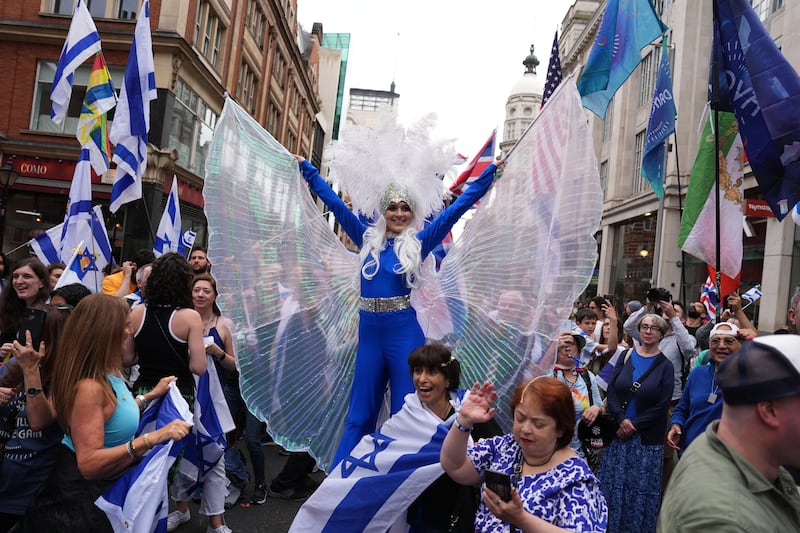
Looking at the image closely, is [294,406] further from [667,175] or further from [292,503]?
[667,175]

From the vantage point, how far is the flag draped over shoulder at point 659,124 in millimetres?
6766

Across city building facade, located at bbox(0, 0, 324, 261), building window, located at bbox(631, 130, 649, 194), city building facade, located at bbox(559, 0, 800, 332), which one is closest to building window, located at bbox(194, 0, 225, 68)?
city building facade, located at bbox(0, 0, 324, 261)

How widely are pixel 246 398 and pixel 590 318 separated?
3937mm

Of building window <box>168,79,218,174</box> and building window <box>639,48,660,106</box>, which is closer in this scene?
building window <box>168,79,218,174</box>

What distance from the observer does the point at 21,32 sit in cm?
1809

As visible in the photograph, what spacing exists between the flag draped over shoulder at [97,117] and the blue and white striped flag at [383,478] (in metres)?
5.60

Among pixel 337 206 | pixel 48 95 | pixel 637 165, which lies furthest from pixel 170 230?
pixel 637 165

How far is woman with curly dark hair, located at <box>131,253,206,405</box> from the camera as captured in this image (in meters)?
3.68

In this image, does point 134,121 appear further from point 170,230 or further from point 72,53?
point 170,230

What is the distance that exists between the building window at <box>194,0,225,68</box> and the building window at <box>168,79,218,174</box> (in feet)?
5.40

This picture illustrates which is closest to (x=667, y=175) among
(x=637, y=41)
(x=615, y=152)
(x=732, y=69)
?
(x=615, y=152)

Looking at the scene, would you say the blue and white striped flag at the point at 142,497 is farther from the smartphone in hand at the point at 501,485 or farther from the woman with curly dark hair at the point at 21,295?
the woman with curly dark hair at the point at 21,295

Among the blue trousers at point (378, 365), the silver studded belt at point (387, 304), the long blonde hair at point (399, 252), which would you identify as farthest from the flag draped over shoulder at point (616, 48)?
the blue trousers at point (378, 365)

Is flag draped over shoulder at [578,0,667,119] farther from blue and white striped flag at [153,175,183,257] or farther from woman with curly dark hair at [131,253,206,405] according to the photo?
blue and white striped flag at [153,175,183,257]
